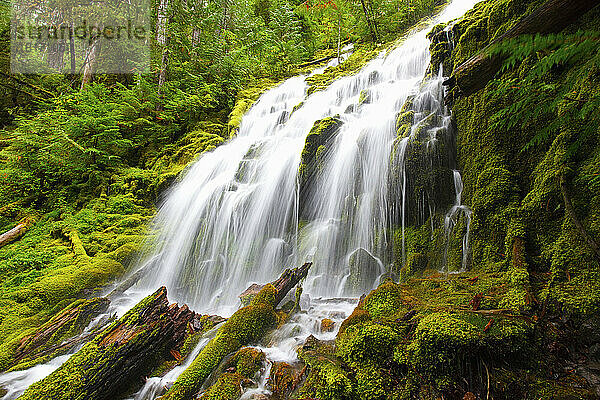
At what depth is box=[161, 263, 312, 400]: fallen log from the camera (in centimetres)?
271

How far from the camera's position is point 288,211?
6430 mm

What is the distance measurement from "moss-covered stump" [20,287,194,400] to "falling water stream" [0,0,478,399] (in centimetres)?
29

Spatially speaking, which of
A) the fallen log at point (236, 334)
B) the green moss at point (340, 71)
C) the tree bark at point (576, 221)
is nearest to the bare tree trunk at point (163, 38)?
the green moss at point (340, 71)

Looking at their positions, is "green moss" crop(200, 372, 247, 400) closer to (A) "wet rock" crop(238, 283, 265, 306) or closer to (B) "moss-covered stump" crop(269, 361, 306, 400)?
(B) "moss-covered stump" crop(269, 361, 306, 400)

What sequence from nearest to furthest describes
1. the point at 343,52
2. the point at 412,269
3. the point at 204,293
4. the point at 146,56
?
the point at 412,269
the point at 204,293
the point at 146,56
the point at 343,52

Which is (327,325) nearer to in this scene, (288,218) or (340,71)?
(288,218)

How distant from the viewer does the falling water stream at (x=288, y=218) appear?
488 cm

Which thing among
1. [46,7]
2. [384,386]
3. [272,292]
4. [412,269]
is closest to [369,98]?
[412,269]

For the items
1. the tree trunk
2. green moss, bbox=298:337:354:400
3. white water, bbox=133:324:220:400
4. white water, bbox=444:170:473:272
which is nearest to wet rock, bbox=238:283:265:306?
white water, bbox=133:324:220:400

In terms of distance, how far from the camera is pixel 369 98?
8.63 meters

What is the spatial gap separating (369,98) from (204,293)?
24.1 ft

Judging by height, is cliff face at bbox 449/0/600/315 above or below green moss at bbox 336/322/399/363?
above

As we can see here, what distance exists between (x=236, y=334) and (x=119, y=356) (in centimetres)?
124

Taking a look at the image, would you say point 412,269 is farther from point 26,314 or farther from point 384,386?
point 26,314
